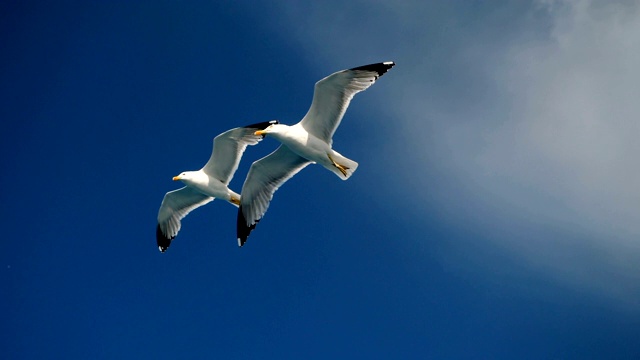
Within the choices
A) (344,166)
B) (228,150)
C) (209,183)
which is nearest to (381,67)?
(344,166)

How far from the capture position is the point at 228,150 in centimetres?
1523

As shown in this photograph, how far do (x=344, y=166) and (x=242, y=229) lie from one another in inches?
133

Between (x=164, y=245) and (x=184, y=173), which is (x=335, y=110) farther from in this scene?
(x=164, y=245)

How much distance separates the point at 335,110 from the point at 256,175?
2.86 m

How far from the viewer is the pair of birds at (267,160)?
12250 mm

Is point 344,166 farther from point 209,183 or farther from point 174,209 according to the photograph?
point 174,209

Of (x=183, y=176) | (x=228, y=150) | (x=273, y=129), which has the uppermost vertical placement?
(x=273, y=129)

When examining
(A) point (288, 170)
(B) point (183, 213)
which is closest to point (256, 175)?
(A) point (288, 170)

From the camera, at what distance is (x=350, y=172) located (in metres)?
12.9

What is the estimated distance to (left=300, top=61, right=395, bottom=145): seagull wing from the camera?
11.9 metres

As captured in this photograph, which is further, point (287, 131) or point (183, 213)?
point (183, 213)

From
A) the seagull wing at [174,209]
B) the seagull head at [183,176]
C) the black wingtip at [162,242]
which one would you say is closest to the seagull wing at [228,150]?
the seagull head at [183,176]

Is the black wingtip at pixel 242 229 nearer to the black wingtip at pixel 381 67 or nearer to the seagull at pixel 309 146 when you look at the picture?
the seagull at pixel 309 146

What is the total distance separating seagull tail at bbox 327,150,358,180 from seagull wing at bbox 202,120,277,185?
2.53 metres
